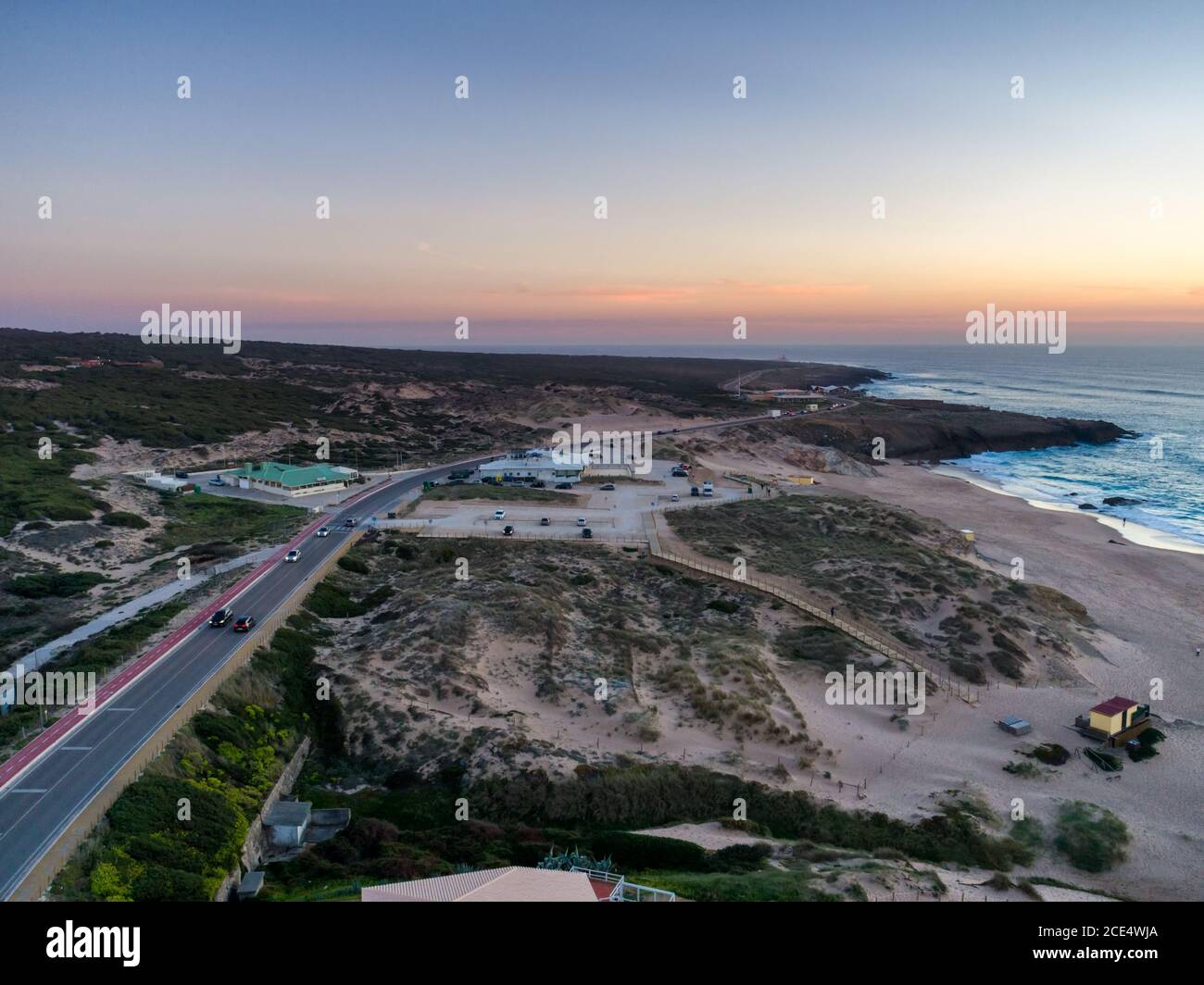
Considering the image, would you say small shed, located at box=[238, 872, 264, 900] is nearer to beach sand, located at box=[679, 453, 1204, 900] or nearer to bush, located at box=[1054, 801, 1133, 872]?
beach sand, located at box=[679, 453, 1204, 900]

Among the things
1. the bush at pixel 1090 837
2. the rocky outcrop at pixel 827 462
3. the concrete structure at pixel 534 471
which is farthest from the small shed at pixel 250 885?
the rocky outcrop at pixel 827 462

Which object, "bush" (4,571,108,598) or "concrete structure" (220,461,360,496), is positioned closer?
"bush" (4,571,108,598)

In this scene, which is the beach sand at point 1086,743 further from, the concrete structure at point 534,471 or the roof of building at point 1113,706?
the concrete structure at point 534,471

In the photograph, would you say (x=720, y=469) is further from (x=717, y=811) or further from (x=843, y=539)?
(x=717, y=811)

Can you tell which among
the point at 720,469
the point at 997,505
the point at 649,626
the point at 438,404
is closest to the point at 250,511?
the point at 649,626

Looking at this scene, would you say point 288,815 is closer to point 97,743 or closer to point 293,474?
point 97,743

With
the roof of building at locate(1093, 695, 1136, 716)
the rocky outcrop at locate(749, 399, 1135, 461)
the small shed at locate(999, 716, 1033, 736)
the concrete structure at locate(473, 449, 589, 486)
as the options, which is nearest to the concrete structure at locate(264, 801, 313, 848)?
the small shed at locate(999, 716, 1033, 736)

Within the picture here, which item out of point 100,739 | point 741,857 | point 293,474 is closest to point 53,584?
point 100,739
